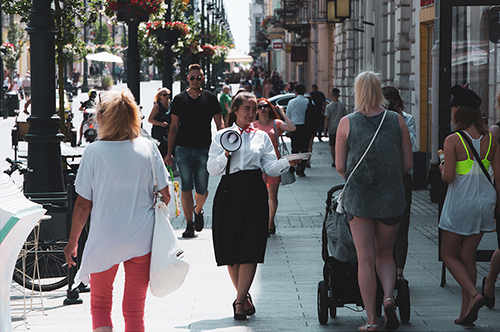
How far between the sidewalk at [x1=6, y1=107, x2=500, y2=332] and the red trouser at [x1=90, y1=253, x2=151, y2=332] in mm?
1120

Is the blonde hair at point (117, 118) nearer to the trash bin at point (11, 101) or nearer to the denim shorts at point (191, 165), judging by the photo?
the denim shorts at point (191, 165)

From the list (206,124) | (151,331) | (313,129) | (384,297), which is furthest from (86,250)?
(313,129)

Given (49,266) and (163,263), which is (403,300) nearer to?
(163,263)

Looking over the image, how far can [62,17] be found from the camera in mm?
11828

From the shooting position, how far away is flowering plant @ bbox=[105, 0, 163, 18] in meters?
11.8

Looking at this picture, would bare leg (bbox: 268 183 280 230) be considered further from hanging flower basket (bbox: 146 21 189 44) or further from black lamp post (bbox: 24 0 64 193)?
hanging flower basket (bbox: 146 21 189 44)

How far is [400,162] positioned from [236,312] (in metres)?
1.64

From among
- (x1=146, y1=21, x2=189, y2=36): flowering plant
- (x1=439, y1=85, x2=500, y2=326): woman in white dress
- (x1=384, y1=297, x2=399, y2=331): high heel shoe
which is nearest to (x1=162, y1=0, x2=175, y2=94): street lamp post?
(x1=146, y1=21, x2=189, y2=36): flowering plant

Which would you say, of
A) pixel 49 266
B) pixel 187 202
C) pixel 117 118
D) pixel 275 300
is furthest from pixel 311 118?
pixel 117 118

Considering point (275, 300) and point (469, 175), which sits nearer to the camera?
point (469, 175)

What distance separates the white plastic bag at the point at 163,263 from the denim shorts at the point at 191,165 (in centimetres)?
468

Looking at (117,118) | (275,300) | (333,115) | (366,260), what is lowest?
(275,300)

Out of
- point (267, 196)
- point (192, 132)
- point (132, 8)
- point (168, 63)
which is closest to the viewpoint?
point (267, 196)

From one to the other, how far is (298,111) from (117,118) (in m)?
12.0
